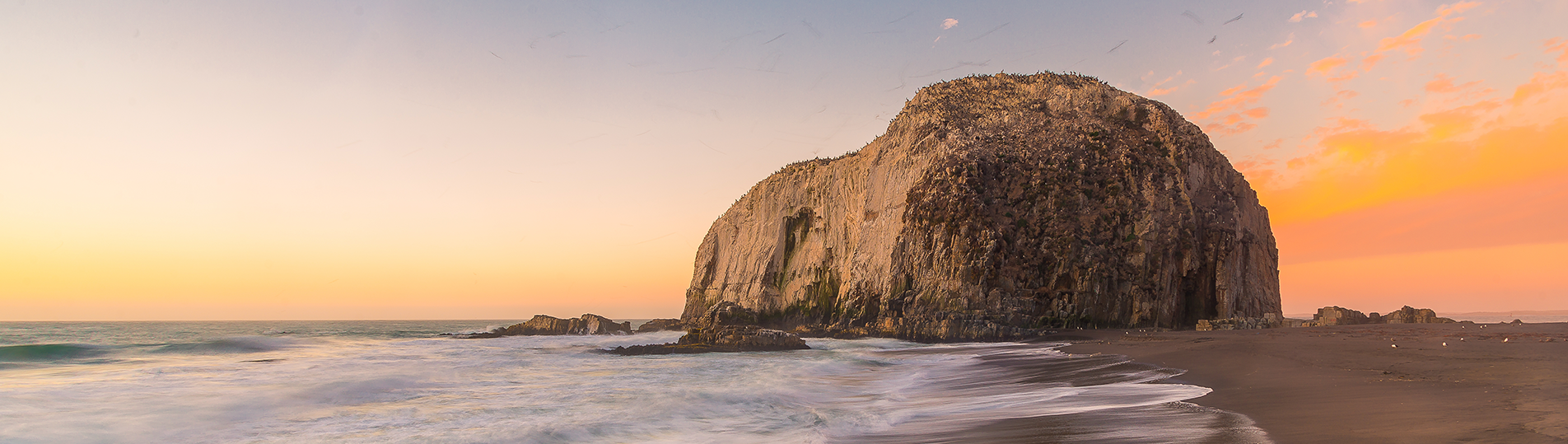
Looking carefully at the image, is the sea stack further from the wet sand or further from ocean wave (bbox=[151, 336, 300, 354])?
ocean wave (bbox=[151, 336, 300, 354])

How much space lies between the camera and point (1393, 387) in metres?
7.79

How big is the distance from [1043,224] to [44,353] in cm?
3476

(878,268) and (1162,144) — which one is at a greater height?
(1162,144)

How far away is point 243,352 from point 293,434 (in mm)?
19069

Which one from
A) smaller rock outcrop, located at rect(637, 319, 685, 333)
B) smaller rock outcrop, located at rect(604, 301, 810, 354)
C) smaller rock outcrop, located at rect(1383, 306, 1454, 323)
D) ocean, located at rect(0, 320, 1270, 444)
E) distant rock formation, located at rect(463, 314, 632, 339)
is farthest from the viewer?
smaller rock outcrop, located at rect(637, 319, 685, 333)

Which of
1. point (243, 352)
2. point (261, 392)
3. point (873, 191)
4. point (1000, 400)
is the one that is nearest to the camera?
point (1000, 400)

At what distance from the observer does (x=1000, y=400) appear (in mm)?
9445

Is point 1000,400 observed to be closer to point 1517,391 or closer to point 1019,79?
point 1517,391

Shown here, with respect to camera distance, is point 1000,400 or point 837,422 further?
point 1000,400

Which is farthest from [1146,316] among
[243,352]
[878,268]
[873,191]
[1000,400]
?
[243,352]

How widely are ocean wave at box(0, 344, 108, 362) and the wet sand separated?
85.6ft

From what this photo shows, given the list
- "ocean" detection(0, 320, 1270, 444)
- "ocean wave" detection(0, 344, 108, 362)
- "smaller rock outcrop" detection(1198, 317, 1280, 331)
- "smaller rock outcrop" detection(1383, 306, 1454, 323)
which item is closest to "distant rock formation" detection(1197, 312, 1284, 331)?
"smaller rock outcrop" detection(1198, 317, 1280, 331)

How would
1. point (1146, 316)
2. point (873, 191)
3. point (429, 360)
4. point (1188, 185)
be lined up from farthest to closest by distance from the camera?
1. point (873, 191)
2. point (1188, 185)
3. point (1146, 316)
4. point (429, 360)

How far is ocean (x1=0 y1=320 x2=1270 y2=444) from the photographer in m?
7.74
